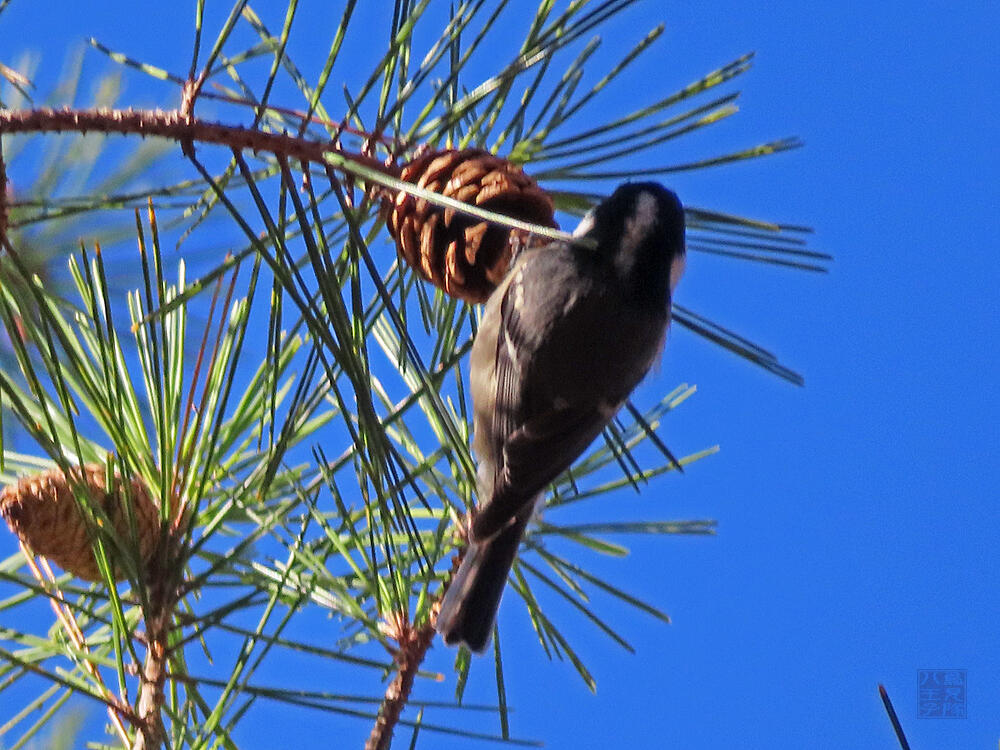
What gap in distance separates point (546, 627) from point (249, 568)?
0.25m

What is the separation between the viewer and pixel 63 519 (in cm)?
72

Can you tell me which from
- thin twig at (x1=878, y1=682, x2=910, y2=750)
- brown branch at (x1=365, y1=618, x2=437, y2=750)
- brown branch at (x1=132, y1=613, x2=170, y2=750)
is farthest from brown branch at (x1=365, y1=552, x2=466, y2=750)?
thin twig at (x1=878, y1=682, x2=910, y2=750)

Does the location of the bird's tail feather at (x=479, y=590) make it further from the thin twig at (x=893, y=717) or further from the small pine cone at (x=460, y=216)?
the thin twig at (x=893, y=717)

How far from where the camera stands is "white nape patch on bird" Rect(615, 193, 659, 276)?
0.98 m

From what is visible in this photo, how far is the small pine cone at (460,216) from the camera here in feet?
2.02

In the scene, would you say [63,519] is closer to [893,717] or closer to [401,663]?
[401,663]

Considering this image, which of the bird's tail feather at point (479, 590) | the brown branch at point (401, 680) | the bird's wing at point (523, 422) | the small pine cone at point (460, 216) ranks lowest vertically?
the brown branch at point (401, 680)

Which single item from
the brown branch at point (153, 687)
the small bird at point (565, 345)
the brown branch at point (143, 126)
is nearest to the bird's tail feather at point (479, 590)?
the small bird at point (565, 345)

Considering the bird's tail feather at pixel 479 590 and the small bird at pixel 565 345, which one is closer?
the bird's tail feather at pixel 479 590

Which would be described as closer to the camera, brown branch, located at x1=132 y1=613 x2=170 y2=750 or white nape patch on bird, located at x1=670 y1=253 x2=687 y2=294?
brown branch, located at x1=132 y1=613 x2=170 y2=750

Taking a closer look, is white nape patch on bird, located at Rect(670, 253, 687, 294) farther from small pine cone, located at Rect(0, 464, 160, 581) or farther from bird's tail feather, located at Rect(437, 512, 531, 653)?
small pine cone, located at Rect(0, 464, 160, 581)

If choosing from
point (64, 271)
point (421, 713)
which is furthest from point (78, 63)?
point (421, 713)

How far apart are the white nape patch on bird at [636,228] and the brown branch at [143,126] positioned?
460 millimetres

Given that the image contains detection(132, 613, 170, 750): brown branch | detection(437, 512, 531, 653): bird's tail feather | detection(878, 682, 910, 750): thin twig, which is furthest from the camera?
detection(437, 512, 531, 653): bird's tail feather
